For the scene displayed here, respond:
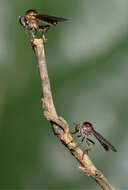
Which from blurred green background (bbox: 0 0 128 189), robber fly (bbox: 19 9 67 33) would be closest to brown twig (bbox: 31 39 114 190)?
robber fly (bbox: 19 9 67 33)

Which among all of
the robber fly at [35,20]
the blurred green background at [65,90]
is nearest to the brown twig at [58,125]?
the robber fly at [35,20]

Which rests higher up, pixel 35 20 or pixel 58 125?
pixel 35 20

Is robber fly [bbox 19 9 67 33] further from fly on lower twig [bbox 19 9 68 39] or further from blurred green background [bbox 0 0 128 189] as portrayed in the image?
blurred green background [bbox 0 0 128 189]

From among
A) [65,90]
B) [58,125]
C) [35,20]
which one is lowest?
[58,125]

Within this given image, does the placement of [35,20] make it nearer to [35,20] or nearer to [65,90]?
[35,20]

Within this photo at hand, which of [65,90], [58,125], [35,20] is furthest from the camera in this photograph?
[65,90]

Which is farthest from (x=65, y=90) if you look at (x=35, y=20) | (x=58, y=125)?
(x=58, y=125)

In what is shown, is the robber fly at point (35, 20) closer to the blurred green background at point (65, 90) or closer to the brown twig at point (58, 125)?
the brown twig at point (58, 125)

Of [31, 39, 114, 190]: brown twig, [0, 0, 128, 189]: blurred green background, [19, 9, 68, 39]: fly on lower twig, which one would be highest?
[0, 0, 128, 189]: blurred green background

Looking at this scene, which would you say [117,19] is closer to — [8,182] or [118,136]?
[118,136]

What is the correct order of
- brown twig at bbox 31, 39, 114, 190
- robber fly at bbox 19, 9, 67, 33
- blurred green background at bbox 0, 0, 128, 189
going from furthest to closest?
blurred green background at bbox 0, 0, 128, 189 < robber fly at bbox 19, 9, 67, 33 < brown twig at bbox 31, 39, 114, 190
